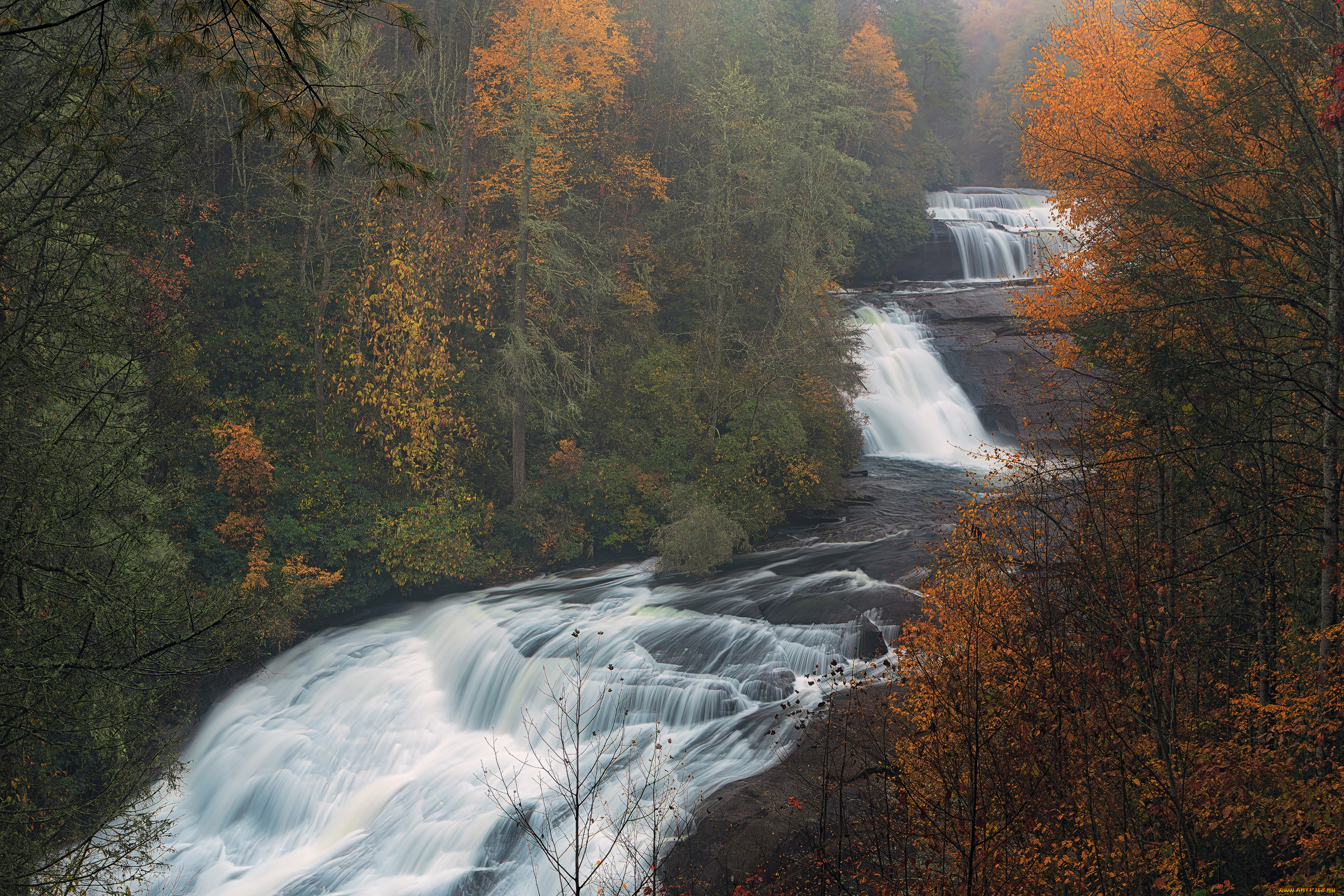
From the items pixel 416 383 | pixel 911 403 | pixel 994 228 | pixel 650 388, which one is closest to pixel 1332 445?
pixel 650 388

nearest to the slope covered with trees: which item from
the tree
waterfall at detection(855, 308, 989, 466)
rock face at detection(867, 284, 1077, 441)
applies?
waterfall at detection(855, 308, 989, 466)

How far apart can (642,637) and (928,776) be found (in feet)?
25.5

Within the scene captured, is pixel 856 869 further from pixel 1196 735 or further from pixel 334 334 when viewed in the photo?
pixel 334 334

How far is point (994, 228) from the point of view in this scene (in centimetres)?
3475

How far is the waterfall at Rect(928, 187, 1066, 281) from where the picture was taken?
109ft

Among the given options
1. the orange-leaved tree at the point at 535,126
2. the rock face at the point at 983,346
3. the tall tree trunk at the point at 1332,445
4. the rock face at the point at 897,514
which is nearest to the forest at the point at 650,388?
the tall tree trunk at the point at 1332,445

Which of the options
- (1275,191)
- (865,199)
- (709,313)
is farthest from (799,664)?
(865,199)

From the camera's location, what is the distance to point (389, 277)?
732 inches

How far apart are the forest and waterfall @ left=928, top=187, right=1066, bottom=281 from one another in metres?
8.34

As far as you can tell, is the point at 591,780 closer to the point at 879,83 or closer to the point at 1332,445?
the point at 1332,445

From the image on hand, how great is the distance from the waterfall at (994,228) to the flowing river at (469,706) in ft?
60.9

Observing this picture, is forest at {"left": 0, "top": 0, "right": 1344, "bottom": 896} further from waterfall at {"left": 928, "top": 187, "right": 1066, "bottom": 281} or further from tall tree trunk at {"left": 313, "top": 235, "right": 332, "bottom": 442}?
waterfall at {"left": 928, "top": 187, "right": 1066, "bottom": 281}

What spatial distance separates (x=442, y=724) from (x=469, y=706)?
0.53 meters

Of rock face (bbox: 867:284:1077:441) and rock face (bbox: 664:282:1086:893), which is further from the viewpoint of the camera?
rock face (bbox: 867:284:1077:441)
